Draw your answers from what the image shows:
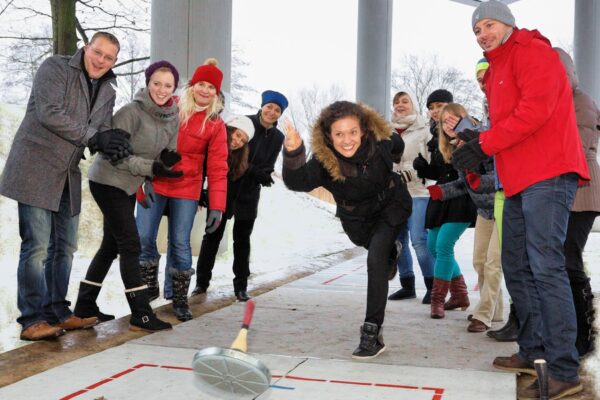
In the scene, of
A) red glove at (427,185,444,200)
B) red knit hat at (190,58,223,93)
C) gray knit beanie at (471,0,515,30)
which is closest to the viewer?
gray knit beanie at (471,0,515,30)

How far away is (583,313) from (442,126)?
1.59 metres

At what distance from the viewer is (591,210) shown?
3.45 metres

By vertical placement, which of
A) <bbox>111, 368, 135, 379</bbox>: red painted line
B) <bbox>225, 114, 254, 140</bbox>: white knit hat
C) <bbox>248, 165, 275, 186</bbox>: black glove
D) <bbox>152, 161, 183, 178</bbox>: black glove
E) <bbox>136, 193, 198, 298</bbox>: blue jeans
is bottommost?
<bbox>111, 368, 135, 379</bbox>: red painted line

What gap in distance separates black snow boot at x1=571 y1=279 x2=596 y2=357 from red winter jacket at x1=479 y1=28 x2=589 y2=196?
727 mm

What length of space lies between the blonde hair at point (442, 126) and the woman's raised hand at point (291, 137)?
4.75 feet

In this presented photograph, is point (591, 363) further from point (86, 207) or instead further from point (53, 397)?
point (86, 207)

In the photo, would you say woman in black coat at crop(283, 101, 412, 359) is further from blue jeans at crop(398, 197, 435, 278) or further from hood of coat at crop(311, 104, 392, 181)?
blue jeans at crop(398, 197, 435, 278)

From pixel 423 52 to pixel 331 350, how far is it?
27.2 metres

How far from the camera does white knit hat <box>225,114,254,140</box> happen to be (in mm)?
5289

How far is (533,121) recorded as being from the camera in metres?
3.07

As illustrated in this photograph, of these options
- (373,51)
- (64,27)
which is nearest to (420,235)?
(64,27)

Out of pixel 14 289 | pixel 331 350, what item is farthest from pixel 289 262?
pixel 331 350

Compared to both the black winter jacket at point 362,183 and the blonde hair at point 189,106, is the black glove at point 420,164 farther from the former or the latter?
the blonde hair at point 189,106

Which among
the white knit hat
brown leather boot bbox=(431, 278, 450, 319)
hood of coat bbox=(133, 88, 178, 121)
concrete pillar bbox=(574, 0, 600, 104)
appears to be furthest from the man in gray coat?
concrete pillar bbox=(574, 0, 600, 104)
